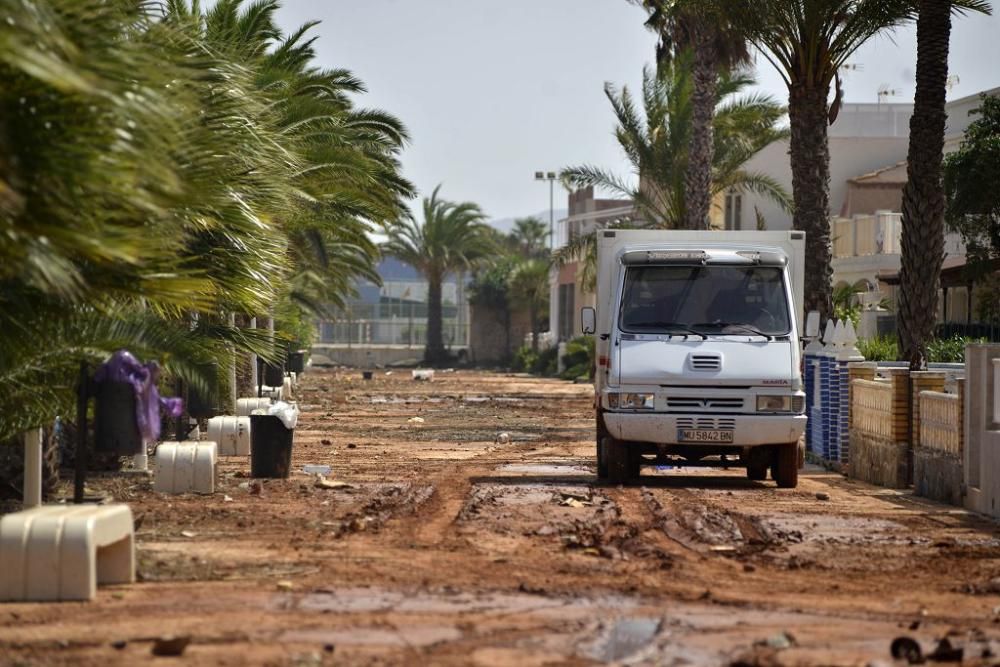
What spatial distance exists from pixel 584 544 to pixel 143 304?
387 cm

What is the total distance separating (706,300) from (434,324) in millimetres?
66453

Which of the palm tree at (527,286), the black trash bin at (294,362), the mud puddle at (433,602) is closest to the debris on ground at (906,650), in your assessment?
the mud puddle at (433,602)

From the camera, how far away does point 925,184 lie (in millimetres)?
21594

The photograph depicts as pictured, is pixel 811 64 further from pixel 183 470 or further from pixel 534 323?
pixel 534 323

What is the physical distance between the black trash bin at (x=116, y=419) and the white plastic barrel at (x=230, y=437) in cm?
874

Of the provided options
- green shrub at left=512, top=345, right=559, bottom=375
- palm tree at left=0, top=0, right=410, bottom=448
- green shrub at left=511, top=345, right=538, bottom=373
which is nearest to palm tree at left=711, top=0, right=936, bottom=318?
palm tree at left=0, top=0, right=410, bottom=448

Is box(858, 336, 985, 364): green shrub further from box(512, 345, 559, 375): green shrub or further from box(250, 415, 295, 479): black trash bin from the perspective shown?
box(512, 345, 559, 375): green shrub

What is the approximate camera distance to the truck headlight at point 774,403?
1727cm

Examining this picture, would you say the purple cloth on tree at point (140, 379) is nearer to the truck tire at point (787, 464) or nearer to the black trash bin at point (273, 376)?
the truck tire at point (787, 464)

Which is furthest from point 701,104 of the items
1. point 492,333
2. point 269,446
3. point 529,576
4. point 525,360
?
point 492,333

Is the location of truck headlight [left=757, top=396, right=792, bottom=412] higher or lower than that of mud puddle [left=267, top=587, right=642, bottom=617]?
higher

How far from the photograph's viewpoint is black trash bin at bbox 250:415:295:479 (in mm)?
18109

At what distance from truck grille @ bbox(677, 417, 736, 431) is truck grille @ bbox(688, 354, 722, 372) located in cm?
52

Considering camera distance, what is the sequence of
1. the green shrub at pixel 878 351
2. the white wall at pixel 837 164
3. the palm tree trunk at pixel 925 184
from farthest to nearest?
1. the white wall at pixel 837 164
2. the green shrub at pixel 878 351
3. the palm tree trunk at pixel 925 184
